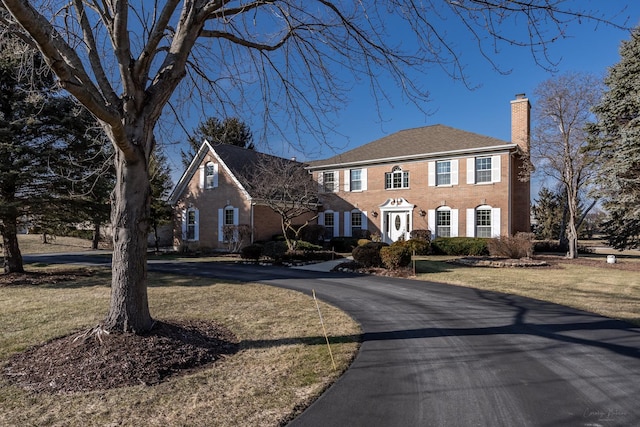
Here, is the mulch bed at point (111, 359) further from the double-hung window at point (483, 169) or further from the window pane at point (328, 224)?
the window pane at point (328, 224)

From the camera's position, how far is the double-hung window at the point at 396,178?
2489 centimetres

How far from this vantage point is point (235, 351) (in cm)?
513

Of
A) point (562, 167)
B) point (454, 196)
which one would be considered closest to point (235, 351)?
point (454, 196)

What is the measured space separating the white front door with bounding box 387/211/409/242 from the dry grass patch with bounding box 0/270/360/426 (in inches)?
656

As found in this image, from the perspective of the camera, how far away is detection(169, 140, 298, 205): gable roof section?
80.6 ft

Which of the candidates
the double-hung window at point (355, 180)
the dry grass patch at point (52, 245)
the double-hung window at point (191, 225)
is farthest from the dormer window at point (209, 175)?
the dry grass patch at point (52, 245)

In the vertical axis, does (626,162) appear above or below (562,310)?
above

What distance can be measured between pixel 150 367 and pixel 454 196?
21250mm

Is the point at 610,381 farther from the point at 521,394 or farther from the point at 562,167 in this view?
the point at 562,167

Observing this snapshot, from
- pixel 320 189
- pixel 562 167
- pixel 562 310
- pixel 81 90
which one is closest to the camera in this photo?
pixel 81 90

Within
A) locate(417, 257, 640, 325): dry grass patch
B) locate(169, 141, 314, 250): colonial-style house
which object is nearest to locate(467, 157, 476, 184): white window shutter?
locate(417, 257, 640, 325): dry grass patch

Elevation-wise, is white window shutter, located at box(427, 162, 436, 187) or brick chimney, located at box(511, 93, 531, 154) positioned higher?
brick chimney, located at box(511, 93, 531, 154)

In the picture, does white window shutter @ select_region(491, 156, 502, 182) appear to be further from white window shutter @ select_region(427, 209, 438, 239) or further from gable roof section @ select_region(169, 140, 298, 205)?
gable roof section @ select_region(169, 140, 298, 205)

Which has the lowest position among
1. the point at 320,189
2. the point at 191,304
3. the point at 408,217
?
the point at 191,304
